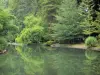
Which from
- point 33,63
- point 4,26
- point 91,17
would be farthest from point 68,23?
point 91,17

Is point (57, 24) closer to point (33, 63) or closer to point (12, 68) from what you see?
point (33, 63)

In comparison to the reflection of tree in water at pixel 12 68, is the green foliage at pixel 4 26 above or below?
above

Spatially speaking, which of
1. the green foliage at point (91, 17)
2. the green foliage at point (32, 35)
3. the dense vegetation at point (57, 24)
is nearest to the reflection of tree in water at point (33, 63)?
the green foliage at point (91, 17)

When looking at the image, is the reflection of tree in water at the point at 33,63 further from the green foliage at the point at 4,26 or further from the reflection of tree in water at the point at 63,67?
the green foliage at the point at 4,26

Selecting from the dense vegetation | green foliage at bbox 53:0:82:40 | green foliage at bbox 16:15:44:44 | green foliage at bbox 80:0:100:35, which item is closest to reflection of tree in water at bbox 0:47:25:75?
green foliage at bbox 80:0:100:35

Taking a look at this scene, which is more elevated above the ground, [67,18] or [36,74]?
[67,18]

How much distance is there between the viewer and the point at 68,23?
138ft

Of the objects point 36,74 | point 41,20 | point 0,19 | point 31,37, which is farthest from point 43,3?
point 36,74

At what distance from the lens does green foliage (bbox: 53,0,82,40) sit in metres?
41.3

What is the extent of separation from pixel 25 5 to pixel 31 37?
63.6ft

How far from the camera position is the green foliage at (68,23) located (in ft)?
136

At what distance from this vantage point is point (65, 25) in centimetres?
4191

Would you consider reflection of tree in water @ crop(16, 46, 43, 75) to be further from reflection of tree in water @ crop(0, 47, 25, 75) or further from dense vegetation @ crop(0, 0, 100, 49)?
Result: dense vegetation @ crop(0, 0, 100, 49)

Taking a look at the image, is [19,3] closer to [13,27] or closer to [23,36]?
[23,36]
